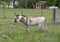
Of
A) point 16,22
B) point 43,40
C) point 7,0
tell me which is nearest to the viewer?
point 43,40

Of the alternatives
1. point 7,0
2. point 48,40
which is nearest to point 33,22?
point 7,0

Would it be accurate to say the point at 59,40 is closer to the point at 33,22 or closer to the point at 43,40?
the point at 43,40

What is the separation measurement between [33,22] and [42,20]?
0.46m

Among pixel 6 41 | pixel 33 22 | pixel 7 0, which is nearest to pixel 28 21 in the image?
pixel 33 22

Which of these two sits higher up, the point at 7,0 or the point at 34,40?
the point at 7,0

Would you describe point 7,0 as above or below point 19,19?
above

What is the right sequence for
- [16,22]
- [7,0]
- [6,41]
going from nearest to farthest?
1. [6,41]
2. [7,0]
3. [16,22]

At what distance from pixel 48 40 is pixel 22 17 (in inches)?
204

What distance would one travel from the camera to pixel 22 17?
40.0ft

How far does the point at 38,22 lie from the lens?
41.2 ft

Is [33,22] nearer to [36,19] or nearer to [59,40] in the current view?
[36,19]

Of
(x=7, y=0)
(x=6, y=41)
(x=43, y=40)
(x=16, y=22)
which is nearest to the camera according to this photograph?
(x=6, y=41)

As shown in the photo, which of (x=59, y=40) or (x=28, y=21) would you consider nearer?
(x=59, y=40)

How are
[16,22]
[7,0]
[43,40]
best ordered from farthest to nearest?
[16,22] < [7,0] < [43,40]
